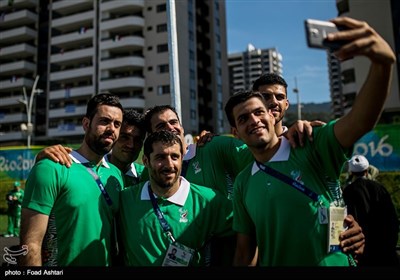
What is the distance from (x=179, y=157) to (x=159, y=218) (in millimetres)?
493

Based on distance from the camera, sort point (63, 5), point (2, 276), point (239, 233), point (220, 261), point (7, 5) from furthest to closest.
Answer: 1. point (7, 5)
2. point (63, 5)
3. point (220, 261)
4. point (239, 233)
5. point (2, 276)

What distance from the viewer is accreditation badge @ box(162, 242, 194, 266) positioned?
266 cm

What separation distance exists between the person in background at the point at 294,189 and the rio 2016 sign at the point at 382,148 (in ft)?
29.2

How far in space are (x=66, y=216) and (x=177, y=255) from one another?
3.00 ft

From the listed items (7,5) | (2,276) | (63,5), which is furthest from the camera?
(7,5)

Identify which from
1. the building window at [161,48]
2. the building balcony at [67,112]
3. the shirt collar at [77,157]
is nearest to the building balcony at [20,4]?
the building balcony at [67,112]

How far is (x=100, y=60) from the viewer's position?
47938 millimetres

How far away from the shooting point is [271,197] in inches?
94.7

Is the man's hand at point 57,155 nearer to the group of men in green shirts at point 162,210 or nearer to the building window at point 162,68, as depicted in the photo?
the group of men in green shirts at point 162,210

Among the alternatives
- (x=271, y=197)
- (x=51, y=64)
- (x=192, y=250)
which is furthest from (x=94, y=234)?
(x=51, y=64)

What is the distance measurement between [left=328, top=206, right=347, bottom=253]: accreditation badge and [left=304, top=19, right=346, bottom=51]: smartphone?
3.65ft

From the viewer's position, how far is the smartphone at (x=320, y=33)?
168 cm

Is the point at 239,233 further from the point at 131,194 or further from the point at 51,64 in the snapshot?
the point at 51,64

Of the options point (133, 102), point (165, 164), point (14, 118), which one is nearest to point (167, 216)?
point (165, 164)
